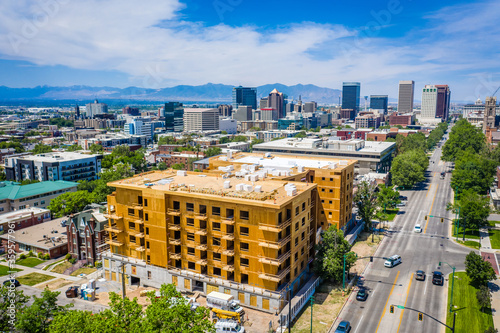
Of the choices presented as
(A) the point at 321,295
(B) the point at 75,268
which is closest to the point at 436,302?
(A) the point at 321,295

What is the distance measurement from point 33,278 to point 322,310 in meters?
54.6

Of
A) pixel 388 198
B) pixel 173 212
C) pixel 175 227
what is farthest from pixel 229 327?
pixel 388 198

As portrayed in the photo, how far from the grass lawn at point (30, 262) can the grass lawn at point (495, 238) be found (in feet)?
324

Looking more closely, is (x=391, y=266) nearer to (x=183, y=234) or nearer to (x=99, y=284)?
(x=183, y=234)

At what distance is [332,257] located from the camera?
60812mm

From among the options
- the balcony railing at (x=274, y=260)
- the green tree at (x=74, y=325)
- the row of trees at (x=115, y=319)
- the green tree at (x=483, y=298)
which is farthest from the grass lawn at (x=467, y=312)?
the green tree at (x=74, y=325)

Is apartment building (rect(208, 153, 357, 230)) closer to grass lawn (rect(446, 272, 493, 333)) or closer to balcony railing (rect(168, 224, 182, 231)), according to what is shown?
balcony railing (rect(168, 224, 182, 231))

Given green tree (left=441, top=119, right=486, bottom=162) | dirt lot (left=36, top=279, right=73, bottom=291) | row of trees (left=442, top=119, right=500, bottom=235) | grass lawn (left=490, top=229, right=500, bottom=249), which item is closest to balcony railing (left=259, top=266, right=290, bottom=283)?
dirt lot (left=36, top=279, right=73, bottom=291)

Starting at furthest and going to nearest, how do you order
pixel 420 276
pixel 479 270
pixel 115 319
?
pixel 420 276, pixel 479 270, pixel 115 319

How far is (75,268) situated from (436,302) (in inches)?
2654

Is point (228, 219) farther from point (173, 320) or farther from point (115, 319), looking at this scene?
point (115, 319)

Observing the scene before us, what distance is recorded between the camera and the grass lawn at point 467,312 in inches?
1967

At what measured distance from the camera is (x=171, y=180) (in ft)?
225

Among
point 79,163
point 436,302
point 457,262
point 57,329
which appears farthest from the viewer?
point 79,163
